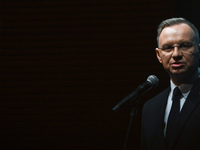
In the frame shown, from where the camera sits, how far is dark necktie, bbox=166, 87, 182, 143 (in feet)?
7.22

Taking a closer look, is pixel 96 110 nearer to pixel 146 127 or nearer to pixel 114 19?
pixel 114 19

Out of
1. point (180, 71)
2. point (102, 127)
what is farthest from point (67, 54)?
point (180, 71)

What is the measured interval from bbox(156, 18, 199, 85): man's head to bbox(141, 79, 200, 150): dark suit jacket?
0.18 metres

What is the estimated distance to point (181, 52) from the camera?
2.15 meters

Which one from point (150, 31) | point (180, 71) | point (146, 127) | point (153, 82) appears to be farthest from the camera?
point (150, 31)

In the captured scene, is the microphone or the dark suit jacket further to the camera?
the microphone

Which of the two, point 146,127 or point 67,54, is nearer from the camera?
point 146,127

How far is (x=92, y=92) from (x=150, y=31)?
152 centimetres

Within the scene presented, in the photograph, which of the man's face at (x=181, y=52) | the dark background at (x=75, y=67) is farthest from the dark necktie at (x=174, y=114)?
the dark background at (x=75, y=67)

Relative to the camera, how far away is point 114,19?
4.95m

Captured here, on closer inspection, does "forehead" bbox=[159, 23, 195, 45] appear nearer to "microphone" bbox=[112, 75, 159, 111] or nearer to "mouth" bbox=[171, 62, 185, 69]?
"mouth" bbox=[171, 62, 185, 69]

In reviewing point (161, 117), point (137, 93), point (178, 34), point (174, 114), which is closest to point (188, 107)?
point (174, 114)

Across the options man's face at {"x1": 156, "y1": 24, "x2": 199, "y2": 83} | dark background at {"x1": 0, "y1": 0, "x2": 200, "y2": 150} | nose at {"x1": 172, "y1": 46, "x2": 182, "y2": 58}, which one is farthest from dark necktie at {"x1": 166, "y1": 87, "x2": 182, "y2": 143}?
dark background at {"x1": 0, "y1": 0, "x2": 200, "y2": 150}

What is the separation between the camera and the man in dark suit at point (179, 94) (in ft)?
6.97
